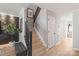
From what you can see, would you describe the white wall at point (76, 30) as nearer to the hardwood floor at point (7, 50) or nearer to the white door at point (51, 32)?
the white door at point (51, 32)

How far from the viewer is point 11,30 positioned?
2.01 meters

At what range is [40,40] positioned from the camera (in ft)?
6.87

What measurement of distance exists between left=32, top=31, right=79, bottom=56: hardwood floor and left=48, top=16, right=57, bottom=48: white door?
0.08m

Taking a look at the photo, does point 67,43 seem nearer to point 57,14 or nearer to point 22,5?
point 57,14

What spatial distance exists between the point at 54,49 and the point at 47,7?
2.28 ft

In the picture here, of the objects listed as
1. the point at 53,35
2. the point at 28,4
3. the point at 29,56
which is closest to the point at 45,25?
the point at 53,35

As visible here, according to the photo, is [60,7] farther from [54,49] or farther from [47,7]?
[54,49]

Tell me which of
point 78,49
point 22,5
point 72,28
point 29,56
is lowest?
point 29,56

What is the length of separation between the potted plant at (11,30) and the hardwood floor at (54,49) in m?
0.29

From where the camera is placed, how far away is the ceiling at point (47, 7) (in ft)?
6.48

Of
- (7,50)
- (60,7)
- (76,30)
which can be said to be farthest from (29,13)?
(76,30)

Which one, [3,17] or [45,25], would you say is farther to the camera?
[45,25]

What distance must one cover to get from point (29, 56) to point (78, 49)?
→ 80 centimetres

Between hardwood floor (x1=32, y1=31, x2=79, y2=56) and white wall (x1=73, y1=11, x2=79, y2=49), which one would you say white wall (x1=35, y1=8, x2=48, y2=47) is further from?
white wall (x1=73, y1=11, x2=79, y2=49)
